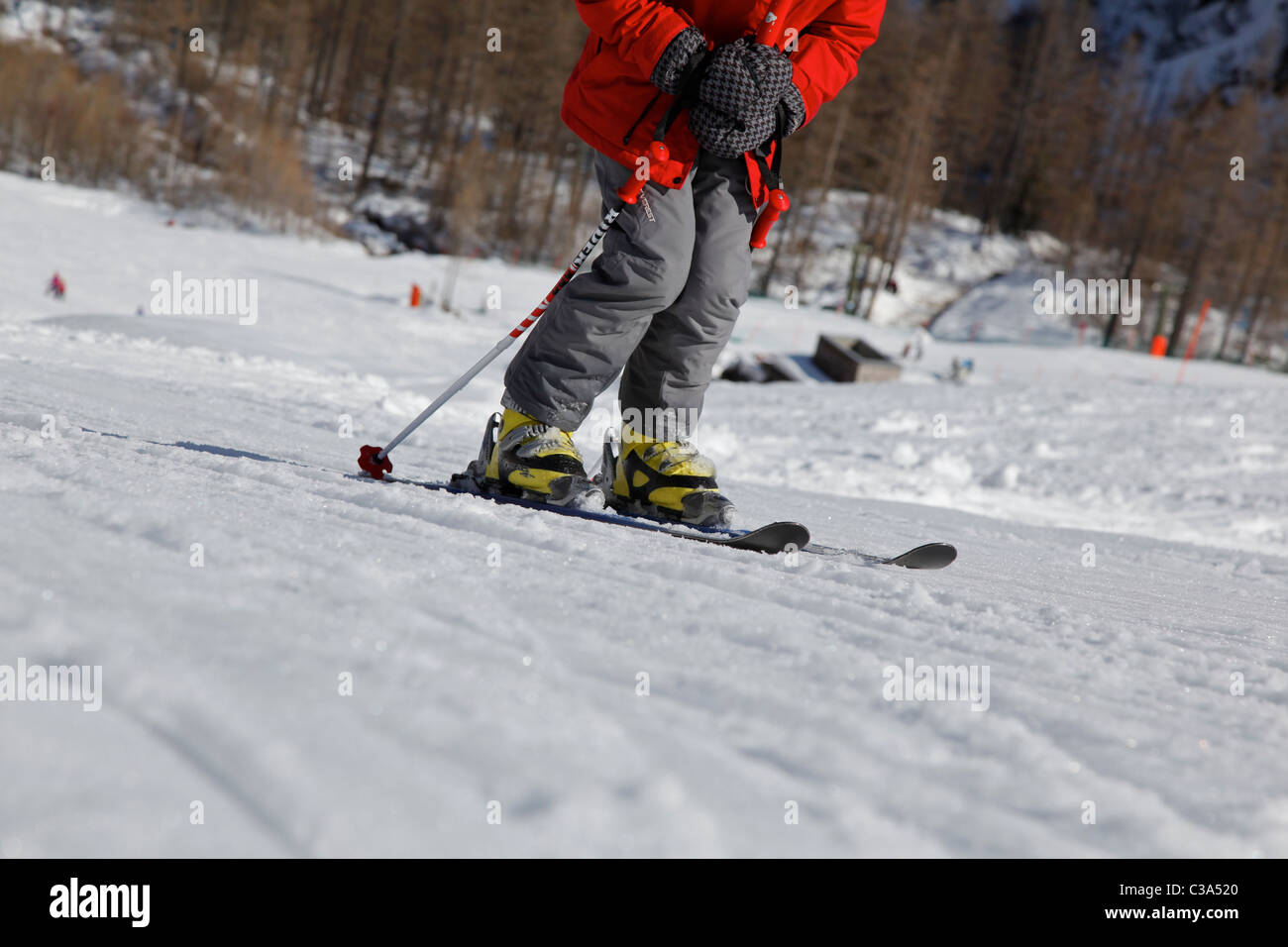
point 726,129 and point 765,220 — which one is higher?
point 726,129

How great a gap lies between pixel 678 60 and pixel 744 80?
167 millimetres

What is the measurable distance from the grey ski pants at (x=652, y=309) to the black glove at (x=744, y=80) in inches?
8.4

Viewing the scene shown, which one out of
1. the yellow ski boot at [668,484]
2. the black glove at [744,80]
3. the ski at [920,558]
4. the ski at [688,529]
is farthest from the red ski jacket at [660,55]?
the ski at [920,558]

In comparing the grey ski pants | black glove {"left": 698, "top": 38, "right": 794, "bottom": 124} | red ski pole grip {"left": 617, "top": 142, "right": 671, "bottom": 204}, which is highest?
black glove {"left": 698, "top": 38, "right": 794, "bottom": 124}

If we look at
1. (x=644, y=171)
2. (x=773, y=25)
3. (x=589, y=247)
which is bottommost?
(x=589, y=247)

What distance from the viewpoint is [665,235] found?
2.21m

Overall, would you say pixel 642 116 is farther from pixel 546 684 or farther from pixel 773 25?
pixel 546 684

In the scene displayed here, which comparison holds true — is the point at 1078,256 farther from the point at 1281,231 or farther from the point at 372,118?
the point at 372,118

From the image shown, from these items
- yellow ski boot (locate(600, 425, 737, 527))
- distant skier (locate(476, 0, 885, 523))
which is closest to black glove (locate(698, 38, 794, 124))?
distant skier (locate(476, 0, 885, 523))

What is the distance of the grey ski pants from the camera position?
7.27 ft

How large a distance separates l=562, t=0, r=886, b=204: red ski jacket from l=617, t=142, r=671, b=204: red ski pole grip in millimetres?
17

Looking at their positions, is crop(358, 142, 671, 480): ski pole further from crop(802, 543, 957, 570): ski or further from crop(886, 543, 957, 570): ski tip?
crop(886, 543, 957, 570): ski tip

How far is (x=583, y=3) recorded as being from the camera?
2.19 metres

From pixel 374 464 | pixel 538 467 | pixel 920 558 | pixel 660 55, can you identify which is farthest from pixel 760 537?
pixel 660 55
